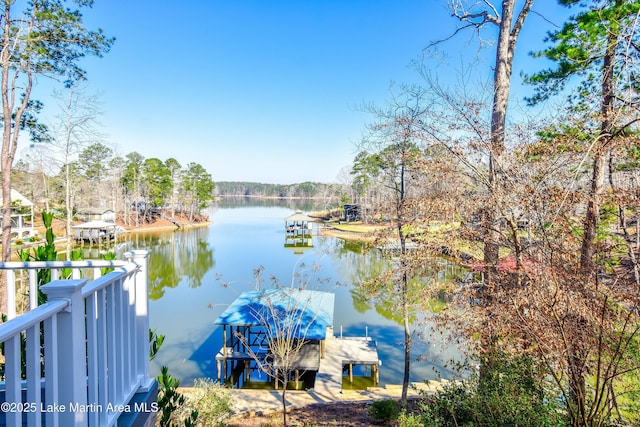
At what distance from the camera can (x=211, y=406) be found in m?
4.79

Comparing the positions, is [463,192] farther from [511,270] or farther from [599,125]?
[599,125]

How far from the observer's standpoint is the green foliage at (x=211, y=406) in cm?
461

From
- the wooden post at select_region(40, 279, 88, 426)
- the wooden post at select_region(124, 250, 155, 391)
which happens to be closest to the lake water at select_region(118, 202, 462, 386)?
the wooden post at select_region(124, 250, 155, 391)

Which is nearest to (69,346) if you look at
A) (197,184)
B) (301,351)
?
(301,351)

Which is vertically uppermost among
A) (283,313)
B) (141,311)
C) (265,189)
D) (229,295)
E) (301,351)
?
(265,189)

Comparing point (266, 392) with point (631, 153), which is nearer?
point (631, 153)

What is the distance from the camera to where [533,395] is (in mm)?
3170

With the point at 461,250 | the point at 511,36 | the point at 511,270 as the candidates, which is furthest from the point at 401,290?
the point at 511,36

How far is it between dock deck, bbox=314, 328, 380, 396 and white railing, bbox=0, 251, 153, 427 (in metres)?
5.86

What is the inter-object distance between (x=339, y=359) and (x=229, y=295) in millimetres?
6712

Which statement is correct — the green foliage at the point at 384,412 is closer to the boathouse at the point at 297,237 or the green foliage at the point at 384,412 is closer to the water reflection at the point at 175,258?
the water reflection at the point at 175,258

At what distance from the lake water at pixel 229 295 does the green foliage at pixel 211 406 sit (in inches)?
66.9

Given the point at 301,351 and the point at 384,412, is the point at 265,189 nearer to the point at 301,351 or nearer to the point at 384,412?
the point at 301,351

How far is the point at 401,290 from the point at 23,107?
950cm
